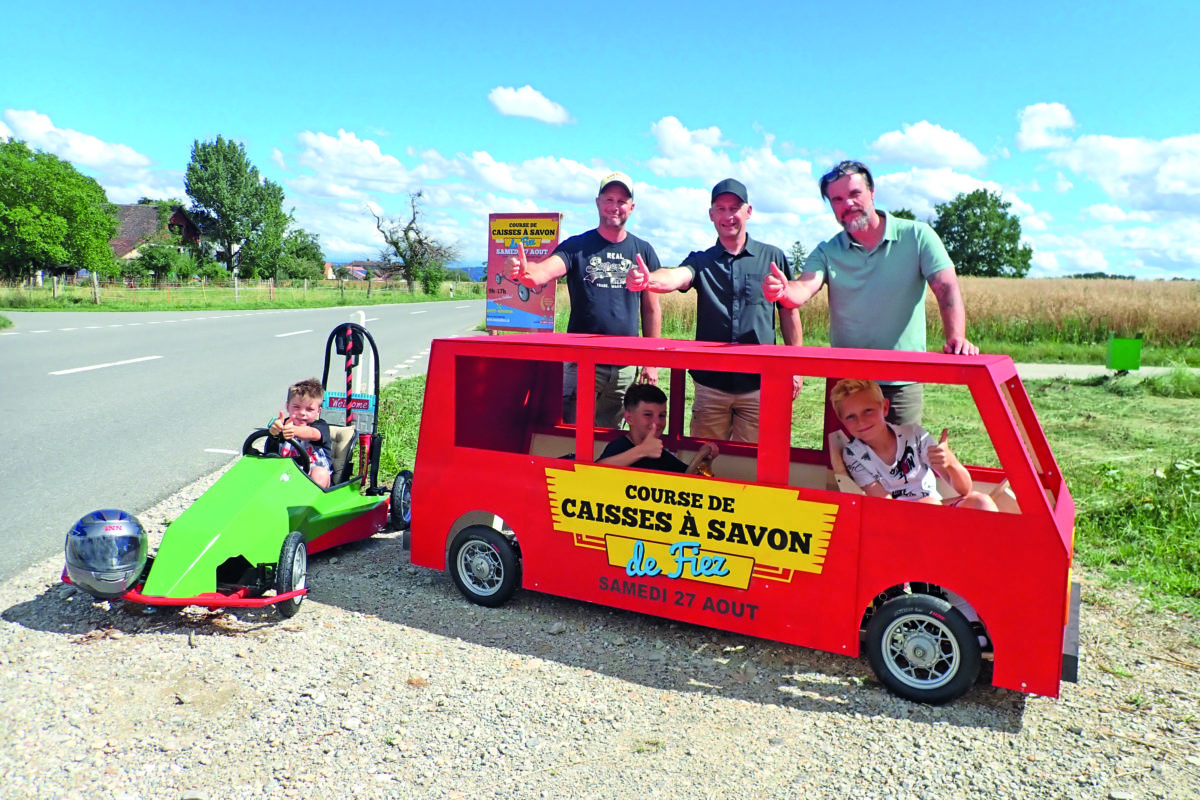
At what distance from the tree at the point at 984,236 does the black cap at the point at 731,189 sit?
89299mm

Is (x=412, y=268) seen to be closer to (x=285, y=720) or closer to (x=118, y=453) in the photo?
(x=118, y=453)

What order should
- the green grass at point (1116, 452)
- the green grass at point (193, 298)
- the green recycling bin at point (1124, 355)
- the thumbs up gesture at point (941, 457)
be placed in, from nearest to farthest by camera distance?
the thumbs up gesture at point (941, 457) < the green grass at point (1116, 452) < the green recycling bin at point (1124, 355) < the green grass at point (193, 298)

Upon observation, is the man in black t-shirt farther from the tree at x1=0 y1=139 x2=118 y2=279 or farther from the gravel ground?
the tree at x1=0 y1=139 x2=118 y2=279

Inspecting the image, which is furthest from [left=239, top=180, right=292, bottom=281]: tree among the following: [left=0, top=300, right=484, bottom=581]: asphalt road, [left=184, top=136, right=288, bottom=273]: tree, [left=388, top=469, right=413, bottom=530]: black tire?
[left=388, top=469, right=413, bottom=530]: black tire

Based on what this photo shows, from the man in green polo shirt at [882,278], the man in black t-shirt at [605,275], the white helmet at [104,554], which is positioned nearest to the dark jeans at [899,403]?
the man in green polo shirt at [882,278]

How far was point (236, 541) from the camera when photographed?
13.6 feet

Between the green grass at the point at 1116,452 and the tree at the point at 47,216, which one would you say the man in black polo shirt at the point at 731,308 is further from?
the tree at the point at 47,216

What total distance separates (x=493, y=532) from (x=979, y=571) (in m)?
2.26

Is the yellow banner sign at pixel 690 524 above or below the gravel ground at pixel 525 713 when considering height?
above

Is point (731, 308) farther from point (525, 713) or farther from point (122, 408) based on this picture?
point (122, 408)

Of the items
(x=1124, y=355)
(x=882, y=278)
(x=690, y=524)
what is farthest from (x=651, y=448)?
(x=1124, y=355)

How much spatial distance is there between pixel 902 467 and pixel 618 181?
2.57m

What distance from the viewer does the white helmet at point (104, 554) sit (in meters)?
3.81

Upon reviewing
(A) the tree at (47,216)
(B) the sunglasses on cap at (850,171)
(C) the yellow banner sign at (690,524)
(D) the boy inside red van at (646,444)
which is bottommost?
(C) the yellow banner sign at (690,524)
